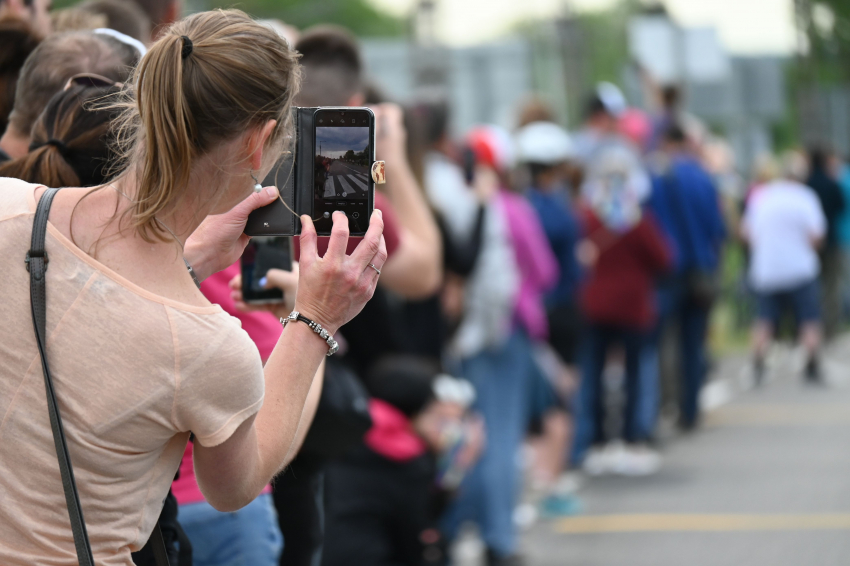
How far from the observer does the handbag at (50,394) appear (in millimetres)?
1673

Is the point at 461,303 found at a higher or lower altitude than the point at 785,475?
higher

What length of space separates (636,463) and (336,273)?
6.71 m

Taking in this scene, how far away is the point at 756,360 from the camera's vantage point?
40.0 feet

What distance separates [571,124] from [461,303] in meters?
10.5

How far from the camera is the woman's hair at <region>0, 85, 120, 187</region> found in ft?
6.97

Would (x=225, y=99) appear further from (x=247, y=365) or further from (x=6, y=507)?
(x=6, y=507)

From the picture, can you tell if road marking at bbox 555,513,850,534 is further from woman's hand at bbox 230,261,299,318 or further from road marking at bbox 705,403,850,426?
woman's hand at bbox 230,261,299,318

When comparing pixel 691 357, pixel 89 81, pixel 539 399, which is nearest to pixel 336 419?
pixel 89 81

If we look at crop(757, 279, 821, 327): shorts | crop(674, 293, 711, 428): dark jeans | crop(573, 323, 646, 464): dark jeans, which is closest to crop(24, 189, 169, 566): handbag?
crop(573, 323, 646, 464): dark jeans

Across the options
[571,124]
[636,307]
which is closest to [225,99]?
[636,307]

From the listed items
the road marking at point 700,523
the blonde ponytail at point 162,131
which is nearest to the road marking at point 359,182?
the blonde ponytail at point 162,131

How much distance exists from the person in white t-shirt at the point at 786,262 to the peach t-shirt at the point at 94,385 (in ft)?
35.7

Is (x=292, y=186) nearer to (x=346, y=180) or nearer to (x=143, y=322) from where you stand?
(x=346, y=180)

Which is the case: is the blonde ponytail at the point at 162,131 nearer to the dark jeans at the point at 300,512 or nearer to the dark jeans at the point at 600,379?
the dark jeans at the point at 300,512
